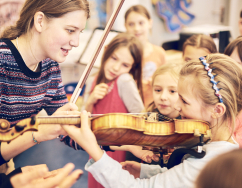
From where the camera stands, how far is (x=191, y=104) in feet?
3.15

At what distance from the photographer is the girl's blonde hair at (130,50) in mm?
1752

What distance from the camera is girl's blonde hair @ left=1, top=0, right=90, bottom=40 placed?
3.17ft

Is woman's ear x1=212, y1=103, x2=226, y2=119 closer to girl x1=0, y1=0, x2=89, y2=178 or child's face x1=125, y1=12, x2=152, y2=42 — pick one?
girl x1=0, y1=0, x2=89, y2=178

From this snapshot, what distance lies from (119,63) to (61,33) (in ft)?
2.55

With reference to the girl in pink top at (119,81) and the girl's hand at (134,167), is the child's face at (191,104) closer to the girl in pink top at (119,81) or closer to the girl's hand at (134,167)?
the girl's hand at (134,167)

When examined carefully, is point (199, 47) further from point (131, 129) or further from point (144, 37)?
point (131, 129)

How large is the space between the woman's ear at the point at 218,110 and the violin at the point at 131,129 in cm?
7

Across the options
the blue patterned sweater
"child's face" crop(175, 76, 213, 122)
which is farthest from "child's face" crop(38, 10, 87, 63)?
"child's face" crop(175, 76, 213, 122)

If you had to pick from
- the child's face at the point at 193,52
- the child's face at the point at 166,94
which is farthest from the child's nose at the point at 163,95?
the child's face at the point at 193,52

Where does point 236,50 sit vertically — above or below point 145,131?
above

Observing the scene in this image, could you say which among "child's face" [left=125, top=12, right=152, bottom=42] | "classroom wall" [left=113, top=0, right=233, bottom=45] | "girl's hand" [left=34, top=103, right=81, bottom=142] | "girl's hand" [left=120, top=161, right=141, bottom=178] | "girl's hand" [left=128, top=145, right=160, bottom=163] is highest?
"classroom wall" [left=113, top=0, right=233, bottom=45]

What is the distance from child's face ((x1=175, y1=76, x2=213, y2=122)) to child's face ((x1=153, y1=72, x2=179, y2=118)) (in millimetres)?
345

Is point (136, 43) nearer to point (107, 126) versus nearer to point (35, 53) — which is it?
point (35, 53)

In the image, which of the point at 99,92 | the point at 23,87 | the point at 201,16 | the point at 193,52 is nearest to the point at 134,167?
the point at 23,87
